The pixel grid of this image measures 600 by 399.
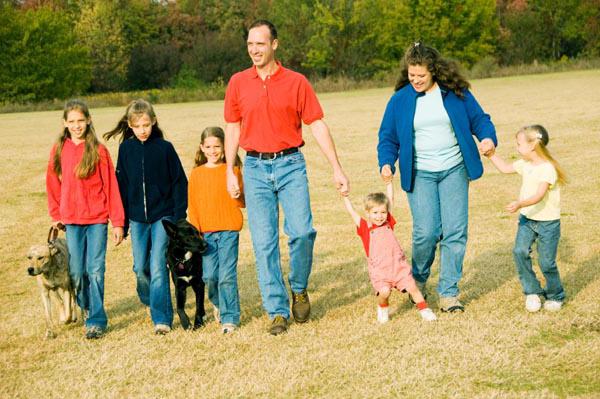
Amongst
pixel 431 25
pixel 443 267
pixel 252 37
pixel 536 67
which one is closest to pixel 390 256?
pixel 443 267

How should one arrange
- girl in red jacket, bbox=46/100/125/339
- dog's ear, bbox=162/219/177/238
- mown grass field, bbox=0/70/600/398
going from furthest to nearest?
girl in red jacket, bbox=46/100/125/339, dog's ear, bbox=162/219/177/238, mown grass field, bbox=0/70/600/398

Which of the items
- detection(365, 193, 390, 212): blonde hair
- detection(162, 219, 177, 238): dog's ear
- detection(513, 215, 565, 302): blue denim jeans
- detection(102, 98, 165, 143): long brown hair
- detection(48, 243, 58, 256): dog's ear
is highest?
detection(102, 98, 165, 143): long brown hair

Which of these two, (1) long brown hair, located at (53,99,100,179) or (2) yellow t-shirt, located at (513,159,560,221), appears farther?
(2) yellow t-shirt, located at (513,159,560,221)

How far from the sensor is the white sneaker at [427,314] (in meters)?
6.62

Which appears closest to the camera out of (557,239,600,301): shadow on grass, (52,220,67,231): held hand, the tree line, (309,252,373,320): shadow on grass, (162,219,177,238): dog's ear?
(162,219,177,238): dog's ear

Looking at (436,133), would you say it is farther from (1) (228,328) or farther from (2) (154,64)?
(2) (154,64)

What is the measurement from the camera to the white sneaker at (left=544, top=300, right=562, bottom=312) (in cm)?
672

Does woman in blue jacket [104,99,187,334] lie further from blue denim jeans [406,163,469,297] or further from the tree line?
the tree line

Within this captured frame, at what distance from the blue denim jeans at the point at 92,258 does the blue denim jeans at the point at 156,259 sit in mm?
270

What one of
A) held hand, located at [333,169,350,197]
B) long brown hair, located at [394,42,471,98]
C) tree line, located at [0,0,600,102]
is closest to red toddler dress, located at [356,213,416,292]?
held hand, located at [333,169,350,197]

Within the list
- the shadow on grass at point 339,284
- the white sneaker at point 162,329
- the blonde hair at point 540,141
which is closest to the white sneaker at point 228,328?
the white sneaker at point 162,329

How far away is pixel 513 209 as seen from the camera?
6.52m

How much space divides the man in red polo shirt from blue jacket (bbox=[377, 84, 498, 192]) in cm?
66

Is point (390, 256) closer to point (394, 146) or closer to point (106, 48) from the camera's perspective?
point (394, 146)
